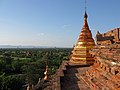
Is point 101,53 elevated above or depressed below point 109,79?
above

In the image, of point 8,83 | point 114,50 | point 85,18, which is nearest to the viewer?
point 114,50

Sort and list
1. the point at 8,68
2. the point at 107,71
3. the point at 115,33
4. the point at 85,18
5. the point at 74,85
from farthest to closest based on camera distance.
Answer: the point at 8,68 < the point at 85,18 < the point at 115,33 < the point at 74,85 < the point at 107,71

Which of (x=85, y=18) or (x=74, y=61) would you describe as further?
(x=85, y=18)

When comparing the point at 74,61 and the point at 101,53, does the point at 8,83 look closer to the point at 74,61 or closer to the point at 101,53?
the point at 74,61

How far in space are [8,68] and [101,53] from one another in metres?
42.7

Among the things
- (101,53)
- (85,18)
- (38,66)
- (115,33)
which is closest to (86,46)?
(85,18)

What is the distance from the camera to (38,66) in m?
48.5

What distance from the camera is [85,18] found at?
1884cm

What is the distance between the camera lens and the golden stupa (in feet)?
54.4

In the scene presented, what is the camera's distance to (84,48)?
17.1 meters

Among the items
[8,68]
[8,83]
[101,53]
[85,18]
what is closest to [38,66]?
[8,68]

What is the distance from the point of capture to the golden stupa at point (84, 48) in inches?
653

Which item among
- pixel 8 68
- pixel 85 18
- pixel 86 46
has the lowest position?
pixel 8 68

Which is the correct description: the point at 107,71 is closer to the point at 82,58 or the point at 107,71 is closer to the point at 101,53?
the point at 101,53
